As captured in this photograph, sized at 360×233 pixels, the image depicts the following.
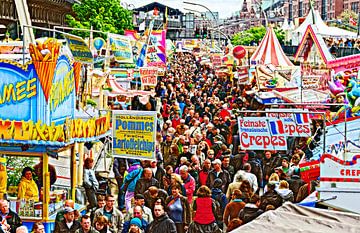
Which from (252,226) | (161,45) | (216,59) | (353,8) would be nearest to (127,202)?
(252,226)

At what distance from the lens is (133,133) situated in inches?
545

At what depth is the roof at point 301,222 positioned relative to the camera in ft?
22.1

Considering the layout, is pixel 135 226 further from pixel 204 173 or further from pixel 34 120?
pixel 204 173

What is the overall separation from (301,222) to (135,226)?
3.79m

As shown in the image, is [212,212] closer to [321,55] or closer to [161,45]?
[321,55]

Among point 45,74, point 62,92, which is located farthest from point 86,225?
point 62,92

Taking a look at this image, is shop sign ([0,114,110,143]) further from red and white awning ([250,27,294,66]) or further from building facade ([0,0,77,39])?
building facade ([0,0,77,39])

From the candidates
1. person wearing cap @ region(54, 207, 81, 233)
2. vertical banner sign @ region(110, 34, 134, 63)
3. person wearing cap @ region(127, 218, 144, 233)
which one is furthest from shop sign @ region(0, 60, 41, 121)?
vertical banner sign @ region(110, 34, 134, 63)

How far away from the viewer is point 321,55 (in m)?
31.4

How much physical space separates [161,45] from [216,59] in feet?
29.0

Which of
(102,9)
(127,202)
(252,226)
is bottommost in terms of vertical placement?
(127,202)

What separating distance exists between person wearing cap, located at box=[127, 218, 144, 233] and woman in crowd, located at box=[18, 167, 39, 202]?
242cm

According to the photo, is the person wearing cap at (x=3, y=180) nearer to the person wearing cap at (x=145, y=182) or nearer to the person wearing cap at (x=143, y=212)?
the person wearing cap at (x=145, y=182)

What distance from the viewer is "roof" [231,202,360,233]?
6742mm
